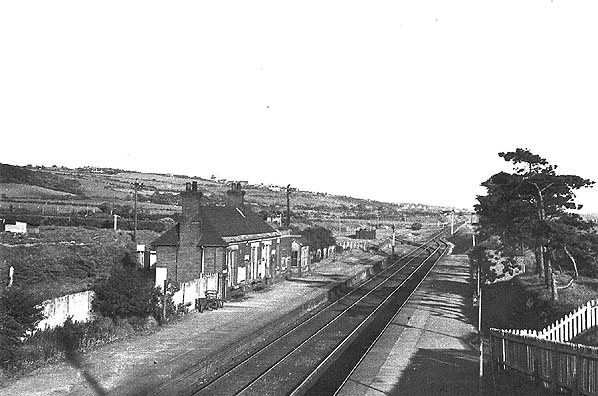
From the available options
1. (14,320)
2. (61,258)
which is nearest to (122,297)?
(14,320)

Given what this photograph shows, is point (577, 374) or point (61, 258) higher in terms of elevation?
point (61, 258)

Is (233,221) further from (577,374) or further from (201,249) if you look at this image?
(577,374)

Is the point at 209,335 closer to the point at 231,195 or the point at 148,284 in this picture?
the point at 148,284

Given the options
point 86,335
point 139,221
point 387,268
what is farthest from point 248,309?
point 139,221

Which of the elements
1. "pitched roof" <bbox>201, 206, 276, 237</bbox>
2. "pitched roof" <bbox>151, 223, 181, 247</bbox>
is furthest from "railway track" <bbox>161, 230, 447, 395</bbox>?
"pitched roof" <bbox>151, 223, 181, 247</bbox>

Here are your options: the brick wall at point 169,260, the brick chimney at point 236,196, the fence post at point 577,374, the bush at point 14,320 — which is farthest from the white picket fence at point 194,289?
the fence post at point 577,374

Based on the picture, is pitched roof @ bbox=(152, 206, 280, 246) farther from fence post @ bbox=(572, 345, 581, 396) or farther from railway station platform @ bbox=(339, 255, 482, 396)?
fence post @ bbox=(572, 345, 581, 396)

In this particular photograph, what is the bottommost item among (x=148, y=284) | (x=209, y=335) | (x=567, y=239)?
(x=209, y=335)
